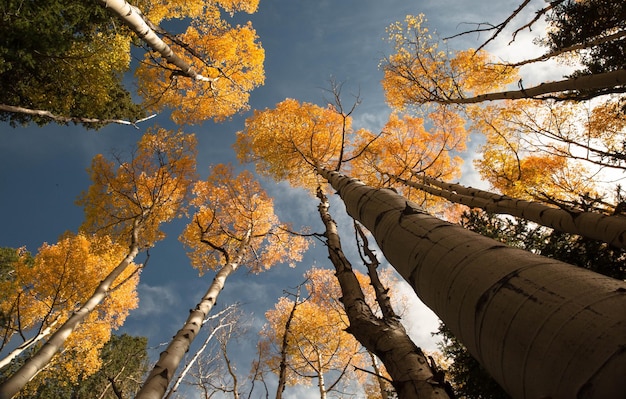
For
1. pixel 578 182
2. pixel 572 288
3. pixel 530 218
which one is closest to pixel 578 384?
pixel 572 288

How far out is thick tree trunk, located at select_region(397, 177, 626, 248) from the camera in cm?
315

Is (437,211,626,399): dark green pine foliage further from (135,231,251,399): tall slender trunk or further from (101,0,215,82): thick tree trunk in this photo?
(101,0,215,82): thick tree trunk

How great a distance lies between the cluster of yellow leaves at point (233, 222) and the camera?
1125 centimetres

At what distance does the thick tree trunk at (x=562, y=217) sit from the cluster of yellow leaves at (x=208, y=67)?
8771 mm

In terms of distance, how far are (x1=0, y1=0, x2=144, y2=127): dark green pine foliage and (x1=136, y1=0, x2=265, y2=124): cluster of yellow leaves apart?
1692mm

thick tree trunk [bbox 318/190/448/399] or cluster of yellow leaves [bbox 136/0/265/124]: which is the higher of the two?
cluster of yellow leaves [bbox 136/0/265/124]

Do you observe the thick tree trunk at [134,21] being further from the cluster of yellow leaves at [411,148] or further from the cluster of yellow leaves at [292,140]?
the cluster of yellow leaves at [411,148]

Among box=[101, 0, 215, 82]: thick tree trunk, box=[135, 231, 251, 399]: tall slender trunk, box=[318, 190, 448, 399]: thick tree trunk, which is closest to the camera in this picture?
box=[318, 190, 448, 399]: thick tree trunk

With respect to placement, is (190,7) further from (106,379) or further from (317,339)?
(106,379)

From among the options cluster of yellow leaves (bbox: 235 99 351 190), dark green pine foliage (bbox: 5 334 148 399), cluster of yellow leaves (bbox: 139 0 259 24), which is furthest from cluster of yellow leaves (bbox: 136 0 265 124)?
dark green pine foliage (bbox: 5 334 148 399)

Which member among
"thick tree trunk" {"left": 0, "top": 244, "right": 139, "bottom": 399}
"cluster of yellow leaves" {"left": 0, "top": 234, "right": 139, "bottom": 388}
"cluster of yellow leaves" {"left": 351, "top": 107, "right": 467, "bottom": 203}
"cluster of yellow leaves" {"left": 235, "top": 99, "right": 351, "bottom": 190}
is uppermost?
"cluster of yellow leaves" {"left": 351, "top": 107, "right": 467, "bottom": 203}

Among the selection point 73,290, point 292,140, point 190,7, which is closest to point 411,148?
point 292,140

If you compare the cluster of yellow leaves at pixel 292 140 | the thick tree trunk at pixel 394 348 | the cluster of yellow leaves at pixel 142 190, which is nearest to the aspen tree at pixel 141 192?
the cluster of yellow leaves at pixel 142 190

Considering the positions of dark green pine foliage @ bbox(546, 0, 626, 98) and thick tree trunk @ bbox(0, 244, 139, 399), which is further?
dark green pine foliage @ bbox(546, 0, 626, 98)
